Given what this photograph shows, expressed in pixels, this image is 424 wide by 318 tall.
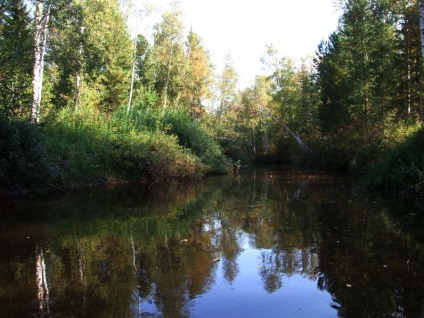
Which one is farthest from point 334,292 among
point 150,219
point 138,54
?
point 138,54

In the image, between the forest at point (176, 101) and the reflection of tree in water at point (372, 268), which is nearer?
Result: the reflection of tree in water at point (372, 268)

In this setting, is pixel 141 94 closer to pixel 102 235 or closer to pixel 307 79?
pixel 307 79

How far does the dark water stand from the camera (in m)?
4.41

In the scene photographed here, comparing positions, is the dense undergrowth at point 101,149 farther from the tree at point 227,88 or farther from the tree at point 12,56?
the tree at point 227,88

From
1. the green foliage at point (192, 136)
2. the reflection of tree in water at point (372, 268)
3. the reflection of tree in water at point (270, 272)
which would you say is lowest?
the reflection of tree in water at point (270, 272)

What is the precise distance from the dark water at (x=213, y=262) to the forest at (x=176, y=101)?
4.26 m

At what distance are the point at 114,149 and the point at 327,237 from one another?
15.3m

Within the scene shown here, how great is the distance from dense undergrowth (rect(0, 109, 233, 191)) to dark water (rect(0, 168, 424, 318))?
263 centimetres

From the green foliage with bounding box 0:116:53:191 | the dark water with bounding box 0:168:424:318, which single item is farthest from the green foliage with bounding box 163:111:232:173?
the dark water with bounding box 0:168:424:318

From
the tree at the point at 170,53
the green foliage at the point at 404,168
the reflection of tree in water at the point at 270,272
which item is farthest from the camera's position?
the tree at the point at 170,53

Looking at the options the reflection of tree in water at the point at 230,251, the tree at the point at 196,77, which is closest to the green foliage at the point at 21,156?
the reflection of tree in water at the point at 230,251

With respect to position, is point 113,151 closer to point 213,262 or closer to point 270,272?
point 213,262

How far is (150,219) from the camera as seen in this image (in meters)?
9.95

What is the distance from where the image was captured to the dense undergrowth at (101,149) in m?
13.1
